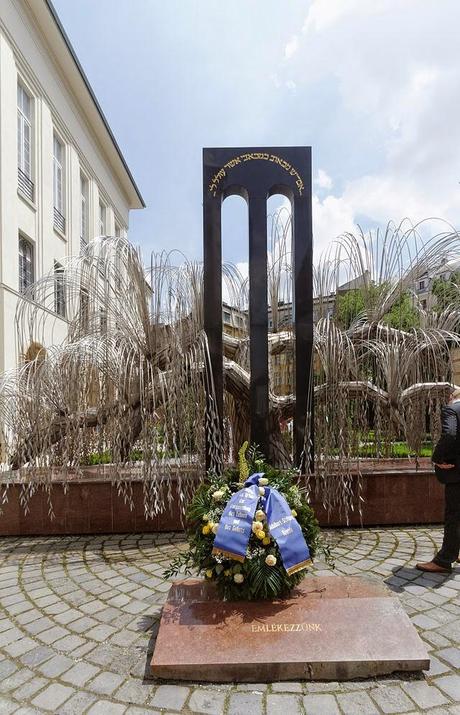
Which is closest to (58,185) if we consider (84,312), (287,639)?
(84,312)

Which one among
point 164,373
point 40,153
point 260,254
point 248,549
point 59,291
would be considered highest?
Answer: point 40,153

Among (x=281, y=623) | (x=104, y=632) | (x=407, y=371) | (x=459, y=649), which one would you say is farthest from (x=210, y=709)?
(x=407, y=371)

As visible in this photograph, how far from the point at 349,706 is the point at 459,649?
984 mm

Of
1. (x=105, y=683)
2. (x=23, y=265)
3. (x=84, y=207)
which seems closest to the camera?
(x=105, y=683)

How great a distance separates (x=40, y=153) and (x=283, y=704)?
15.5 meters

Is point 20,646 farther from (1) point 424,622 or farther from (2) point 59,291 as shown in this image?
(2) point 59,291

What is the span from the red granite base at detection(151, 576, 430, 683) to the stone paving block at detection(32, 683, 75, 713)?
1.64 feet

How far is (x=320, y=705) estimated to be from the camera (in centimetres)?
239

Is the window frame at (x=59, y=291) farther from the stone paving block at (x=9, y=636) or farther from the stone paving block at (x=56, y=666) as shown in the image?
the stone paving block at (x=56, y=666)

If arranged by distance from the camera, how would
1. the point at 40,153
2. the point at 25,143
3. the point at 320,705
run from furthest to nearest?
the point at 40,153
the point at 25,143
the point at 320,705

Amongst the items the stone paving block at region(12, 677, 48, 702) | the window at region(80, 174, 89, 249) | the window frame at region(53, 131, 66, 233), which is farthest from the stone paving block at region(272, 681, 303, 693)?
the window at region(80, 174, 89, 249)

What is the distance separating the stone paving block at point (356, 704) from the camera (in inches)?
91.9

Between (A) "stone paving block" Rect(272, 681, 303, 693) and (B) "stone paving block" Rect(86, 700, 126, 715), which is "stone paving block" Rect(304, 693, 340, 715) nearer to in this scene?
(A) "stone paving block" Rect(272, 681, 303, 693)

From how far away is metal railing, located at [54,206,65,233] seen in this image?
15438 millimetres
